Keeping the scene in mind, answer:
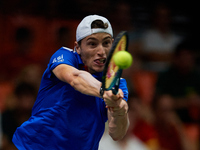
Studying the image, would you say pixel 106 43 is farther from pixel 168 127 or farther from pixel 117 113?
pixel 168 127

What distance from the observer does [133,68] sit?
7582mm

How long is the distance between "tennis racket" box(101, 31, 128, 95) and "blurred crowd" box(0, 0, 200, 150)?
3476 millimetres

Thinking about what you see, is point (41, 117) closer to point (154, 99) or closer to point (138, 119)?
point (138, 119)

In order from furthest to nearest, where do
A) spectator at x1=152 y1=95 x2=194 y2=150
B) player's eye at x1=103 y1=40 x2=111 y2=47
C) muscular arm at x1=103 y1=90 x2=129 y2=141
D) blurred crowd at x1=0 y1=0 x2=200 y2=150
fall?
spectator at x1=152 y1=95 x2=194 y2=150, blurred crowd at x1=0 y1=0 x2=200 y2=150, player's eye at x1=103 y1=40 x2=111 y2=47, muscular arm at x1=103 y1=90 x2=129 y2=141

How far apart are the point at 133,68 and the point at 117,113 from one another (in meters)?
4.36

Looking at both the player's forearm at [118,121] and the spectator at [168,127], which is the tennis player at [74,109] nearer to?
the player's forearm at [118,121]

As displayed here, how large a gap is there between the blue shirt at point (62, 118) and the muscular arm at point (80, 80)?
265 millimetres

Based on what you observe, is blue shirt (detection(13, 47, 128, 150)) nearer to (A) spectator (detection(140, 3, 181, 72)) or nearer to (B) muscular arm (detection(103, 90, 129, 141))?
(B) muscular arm (detection(103, 90, 129, 141))

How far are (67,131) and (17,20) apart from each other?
4.03m

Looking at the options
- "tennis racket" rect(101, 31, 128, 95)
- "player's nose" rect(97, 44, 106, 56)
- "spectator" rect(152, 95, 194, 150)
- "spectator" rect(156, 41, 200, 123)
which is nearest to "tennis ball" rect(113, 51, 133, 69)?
"tennis racket" rect(101, 31, 128, 95)

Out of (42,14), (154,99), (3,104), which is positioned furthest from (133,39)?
(3,104)

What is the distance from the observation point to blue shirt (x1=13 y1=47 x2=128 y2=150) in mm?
3604

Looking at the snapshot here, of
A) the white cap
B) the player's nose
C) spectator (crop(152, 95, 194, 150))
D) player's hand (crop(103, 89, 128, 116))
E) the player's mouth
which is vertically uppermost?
the white cap

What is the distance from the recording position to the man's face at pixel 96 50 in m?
3.59
